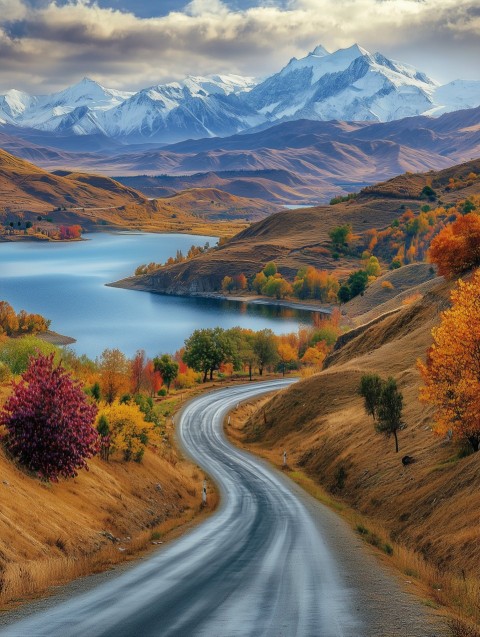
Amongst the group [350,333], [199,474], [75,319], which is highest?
[75,319]

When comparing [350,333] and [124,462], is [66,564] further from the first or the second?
[350,333]

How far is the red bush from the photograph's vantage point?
86.5 feet

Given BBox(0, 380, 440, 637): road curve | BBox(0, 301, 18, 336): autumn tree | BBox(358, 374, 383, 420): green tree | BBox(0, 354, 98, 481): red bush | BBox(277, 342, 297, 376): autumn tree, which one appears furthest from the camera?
BBox(0, 301, 18, 336): autumn tree

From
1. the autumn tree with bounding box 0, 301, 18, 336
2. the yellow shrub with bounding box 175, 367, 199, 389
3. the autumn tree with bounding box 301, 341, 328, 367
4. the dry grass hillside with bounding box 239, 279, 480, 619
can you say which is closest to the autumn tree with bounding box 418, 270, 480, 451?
the dry grass hillside with bounding box 239, 279, 480, 619

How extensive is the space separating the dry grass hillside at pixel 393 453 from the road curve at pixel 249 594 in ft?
7.55

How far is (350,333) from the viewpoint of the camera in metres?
90.5

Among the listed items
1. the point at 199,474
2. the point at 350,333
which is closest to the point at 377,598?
the point at 199,474

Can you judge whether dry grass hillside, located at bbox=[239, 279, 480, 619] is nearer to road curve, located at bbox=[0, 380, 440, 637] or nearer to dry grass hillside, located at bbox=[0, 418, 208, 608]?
road curve, located at bbox=[0, 380, 440, 637]

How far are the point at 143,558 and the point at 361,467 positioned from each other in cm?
2349

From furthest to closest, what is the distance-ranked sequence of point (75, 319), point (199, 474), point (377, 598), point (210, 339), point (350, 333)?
point (75, 319) < point (210, 339) < point (350, 333) < point (199, 474) < point (377, 598)

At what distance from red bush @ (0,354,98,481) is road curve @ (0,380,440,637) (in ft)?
17.1

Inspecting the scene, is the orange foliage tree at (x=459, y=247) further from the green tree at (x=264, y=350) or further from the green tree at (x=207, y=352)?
the green tree at (x=264, y=350)

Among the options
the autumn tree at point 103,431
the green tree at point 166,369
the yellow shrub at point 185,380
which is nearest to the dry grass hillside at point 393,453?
the autumn tree at point 103,431

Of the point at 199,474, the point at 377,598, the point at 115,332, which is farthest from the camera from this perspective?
the point at 115,332
